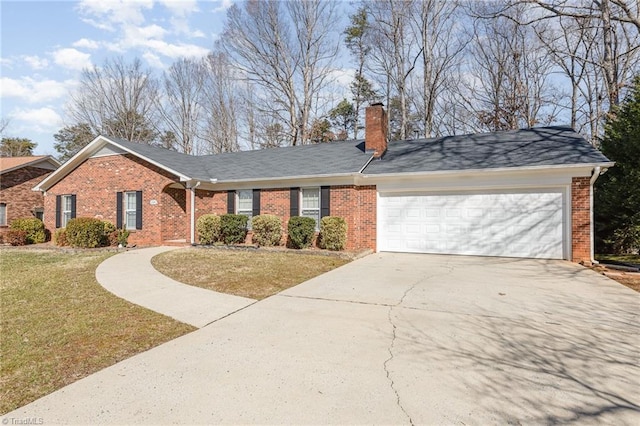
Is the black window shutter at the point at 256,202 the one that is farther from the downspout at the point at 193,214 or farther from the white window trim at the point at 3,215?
the white window trim at the point at 3,215

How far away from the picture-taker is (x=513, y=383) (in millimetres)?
3117

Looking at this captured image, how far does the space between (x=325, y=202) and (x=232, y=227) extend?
12.0 ft

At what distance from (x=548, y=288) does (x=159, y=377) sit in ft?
22.5

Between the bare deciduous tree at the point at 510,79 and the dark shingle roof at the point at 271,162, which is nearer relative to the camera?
the dark shingle roof at the point at 271,162

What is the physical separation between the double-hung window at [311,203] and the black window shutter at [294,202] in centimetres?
16

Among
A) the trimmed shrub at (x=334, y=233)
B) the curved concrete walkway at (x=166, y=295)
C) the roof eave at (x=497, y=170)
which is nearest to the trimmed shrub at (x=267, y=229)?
the trimmed shrub at (x=334, y=233)

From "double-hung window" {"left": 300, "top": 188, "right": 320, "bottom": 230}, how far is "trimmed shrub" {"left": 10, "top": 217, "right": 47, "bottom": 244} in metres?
13.1

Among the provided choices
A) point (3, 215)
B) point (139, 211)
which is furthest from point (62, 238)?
point (3, 215)

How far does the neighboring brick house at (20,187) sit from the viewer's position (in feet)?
64.6

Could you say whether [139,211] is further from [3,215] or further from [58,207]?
[3,215]

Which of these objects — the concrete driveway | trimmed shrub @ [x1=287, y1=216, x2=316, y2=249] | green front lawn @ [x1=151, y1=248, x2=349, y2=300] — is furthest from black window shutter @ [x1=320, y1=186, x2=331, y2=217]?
the concrete driveway

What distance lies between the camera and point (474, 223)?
1105 centimetres

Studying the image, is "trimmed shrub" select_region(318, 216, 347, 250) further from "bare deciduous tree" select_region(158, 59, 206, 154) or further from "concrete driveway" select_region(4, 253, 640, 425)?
"bare deciduous tree" select_region(158, 59, 206, 154)

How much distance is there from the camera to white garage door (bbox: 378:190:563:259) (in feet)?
33.4
